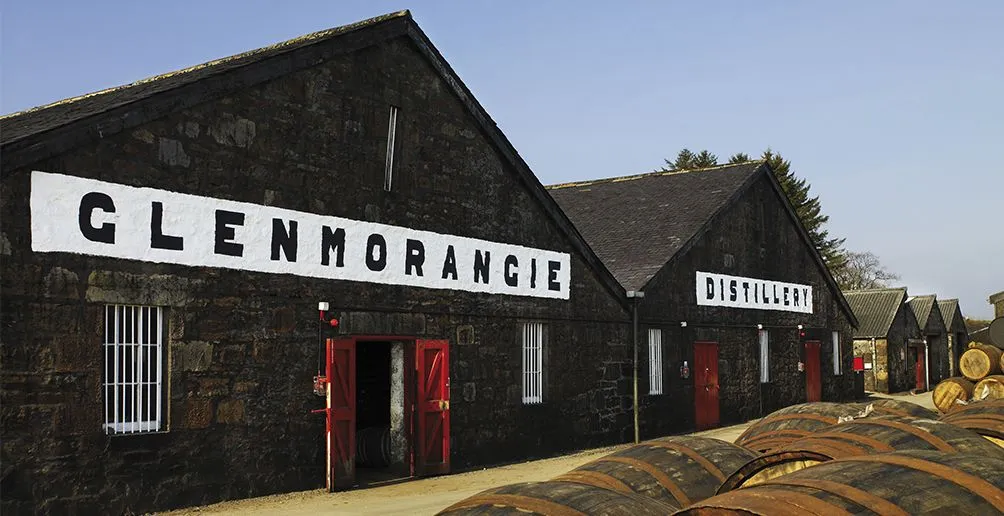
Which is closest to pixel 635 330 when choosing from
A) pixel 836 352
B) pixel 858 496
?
pixel 836 352

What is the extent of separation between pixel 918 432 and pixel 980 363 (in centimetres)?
1948

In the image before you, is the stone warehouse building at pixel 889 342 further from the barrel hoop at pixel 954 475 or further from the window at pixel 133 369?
the barrel hoop at pixel 954 475

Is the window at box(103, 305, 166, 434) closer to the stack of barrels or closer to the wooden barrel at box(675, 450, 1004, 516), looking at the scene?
the wooden barrel at box(675, 450, 1004, 516)

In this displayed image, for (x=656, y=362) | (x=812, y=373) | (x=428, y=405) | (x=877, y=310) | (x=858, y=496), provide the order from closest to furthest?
(x=858, y=496)
(x=428, y=405)
(x=656, y=362)
(x=812, y=373)
(x=877, y=310)

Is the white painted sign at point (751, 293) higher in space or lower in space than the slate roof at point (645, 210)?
lower

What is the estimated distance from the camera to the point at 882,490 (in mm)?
4129

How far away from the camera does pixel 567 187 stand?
2781cm

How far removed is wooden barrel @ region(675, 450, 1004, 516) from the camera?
391cm

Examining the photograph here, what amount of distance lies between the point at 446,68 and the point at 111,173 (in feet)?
18.6

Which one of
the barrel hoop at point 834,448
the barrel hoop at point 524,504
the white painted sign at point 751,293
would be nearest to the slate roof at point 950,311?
the white painted sign at point 751,293

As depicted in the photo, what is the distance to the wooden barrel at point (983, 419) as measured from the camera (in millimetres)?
8539

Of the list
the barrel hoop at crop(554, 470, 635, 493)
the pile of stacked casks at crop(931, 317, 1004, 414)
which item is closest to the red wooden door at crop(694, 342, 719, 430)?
the pile of stacked casks at crop(931, 317, 1004, 414)

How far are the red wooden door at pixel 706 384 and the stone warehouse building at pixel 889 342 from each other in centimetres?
1601

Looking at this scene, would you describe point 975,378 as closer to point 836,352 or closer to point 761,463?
point 836,352
